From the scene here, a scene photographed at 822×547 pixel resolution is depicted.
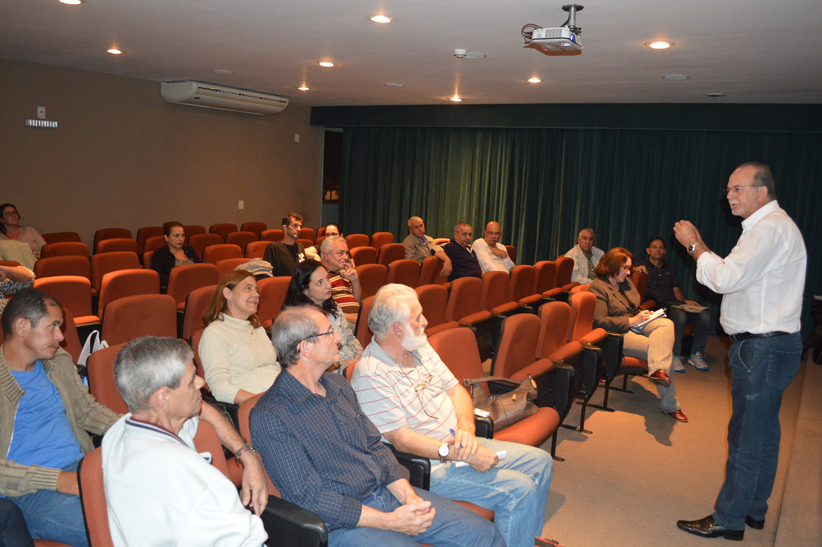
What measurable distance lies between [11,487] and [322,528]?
1.09 meters

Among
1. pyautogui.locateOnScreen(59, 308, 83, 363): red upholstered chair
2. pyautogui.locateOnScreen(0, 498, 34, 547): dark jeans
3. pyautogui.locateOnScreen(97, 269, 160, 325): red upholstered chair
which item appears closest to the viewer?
pyautogui.locateOnScreen(0, 498, 34, 547): dark jeans

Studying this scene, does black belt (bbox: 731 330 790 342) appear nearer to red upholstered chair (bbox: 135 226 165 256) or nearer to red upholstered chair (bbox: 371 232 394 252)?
red upholstered chair (bbox: 371 232 394 252)

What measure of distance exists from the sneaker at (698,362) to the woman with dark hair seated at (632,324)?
56.9 inches

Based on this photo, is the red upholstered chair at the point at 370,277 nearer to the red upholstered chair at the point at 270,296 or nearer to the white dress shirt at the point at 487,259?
the red upholstered chair at the point at 270,296

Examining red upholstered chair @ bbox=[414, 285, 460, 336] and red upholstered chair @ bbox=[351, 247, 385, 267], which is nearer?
red upholstered chair @ bbox=[414, 285, 460, 336]

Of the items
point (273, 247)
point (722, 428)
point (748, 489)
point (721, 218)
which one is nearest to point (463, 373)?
point (748, 489)

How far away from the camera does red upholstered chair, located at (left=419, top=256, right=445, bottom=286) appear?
6761 millimetres

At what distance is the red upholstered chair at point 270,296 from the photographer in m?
4.59

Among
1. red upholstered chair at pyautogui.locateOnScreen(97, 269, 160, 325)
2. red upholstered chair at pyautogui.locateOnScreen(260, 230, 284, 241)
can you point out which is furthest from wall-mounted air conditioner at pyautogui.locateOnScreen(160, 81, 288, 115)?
red upholstered chair at pyautogui.locateOnScreen(97, 269, 160, 325)

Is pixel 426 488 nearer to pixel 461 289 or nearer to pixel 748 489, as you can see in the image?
pixel 748 489

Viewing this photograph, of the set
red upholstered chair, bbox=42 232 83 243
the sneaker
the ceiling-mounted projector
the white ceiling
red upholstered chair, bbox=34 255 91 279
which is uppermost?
the white ceiling

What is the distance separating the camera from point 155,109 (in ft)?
29.2

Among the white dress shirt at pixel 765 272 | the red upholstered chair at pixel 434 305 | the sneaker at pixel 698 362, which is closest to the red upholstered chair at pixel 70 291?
the red upholstered chair at pixel 434 305

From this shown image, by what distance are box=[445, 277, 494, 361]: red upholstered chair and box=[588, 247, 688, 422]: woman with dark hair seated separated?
96 cm
